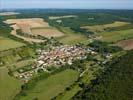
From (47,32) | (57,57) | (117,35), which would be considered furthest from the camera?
(47,32)

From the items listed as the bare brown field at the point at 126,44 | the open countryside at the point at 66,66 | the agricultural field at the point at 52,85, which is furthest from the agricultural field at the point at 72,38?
the agricultural field at the point at 52,85

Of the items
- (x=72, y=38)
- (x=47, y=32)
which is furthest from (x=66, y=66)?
(x=47, y=32)

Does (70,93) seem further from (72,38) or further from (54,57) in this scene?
(72,38)

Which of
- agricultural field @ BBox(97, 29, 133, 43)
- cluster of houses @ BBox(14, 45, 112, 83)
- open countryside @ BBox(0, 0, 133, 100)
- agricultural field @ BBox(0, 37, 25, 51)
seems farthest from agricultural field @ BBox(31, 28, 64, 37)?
agricultural field @ BBox(0, 37, 25, 51)

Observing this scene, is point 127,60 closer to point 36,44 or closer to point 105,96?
point 105,96

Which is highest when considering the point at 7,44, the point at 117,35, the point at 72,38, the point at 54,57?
the point at 7,44

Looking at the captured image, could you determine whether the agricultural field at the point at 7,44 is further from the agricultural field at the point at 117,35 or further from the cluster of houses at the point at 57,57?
the agricultural field at the point at 117,35

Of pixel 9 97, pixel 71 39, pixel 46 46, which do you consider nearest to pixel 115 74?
pixel 9 97
